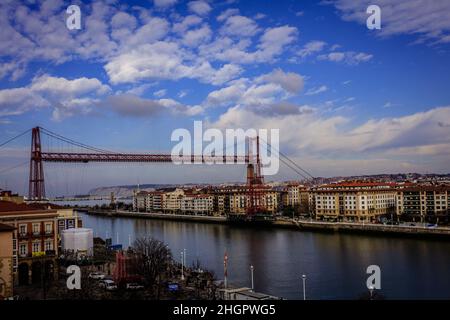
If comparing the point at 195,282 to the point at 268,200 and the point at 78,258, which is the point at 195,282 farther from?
the point at 268,200

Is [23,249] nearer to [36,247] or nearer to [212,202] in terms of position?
[36,247]

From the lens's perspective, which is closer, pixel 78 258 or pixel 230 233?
pixel 78 258

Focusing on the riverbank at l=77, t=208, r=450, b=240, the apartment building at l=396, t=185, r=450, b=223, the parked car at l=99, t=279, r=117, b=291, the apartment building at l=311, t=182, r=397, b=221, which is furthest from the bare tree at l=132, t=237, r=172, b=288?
the apartment building at l=311, t=182, r=397, b=221

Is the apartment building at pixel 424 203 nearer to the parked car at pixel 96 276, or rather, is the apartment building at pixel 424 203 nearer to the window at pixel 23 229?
the parked car at pixel 96 276

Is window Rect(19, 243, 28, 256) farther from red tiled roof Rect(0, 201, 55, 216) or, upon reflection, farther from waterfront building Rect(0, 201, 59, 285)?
red tiled roof Rect(0, 201, 55, 216)

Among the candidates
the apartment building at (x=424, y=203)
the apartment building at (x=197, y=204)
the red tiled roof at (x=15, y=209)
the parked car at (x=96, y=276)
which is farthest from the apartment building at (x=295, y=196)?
the red tiled roof at (x=15, y=209)
